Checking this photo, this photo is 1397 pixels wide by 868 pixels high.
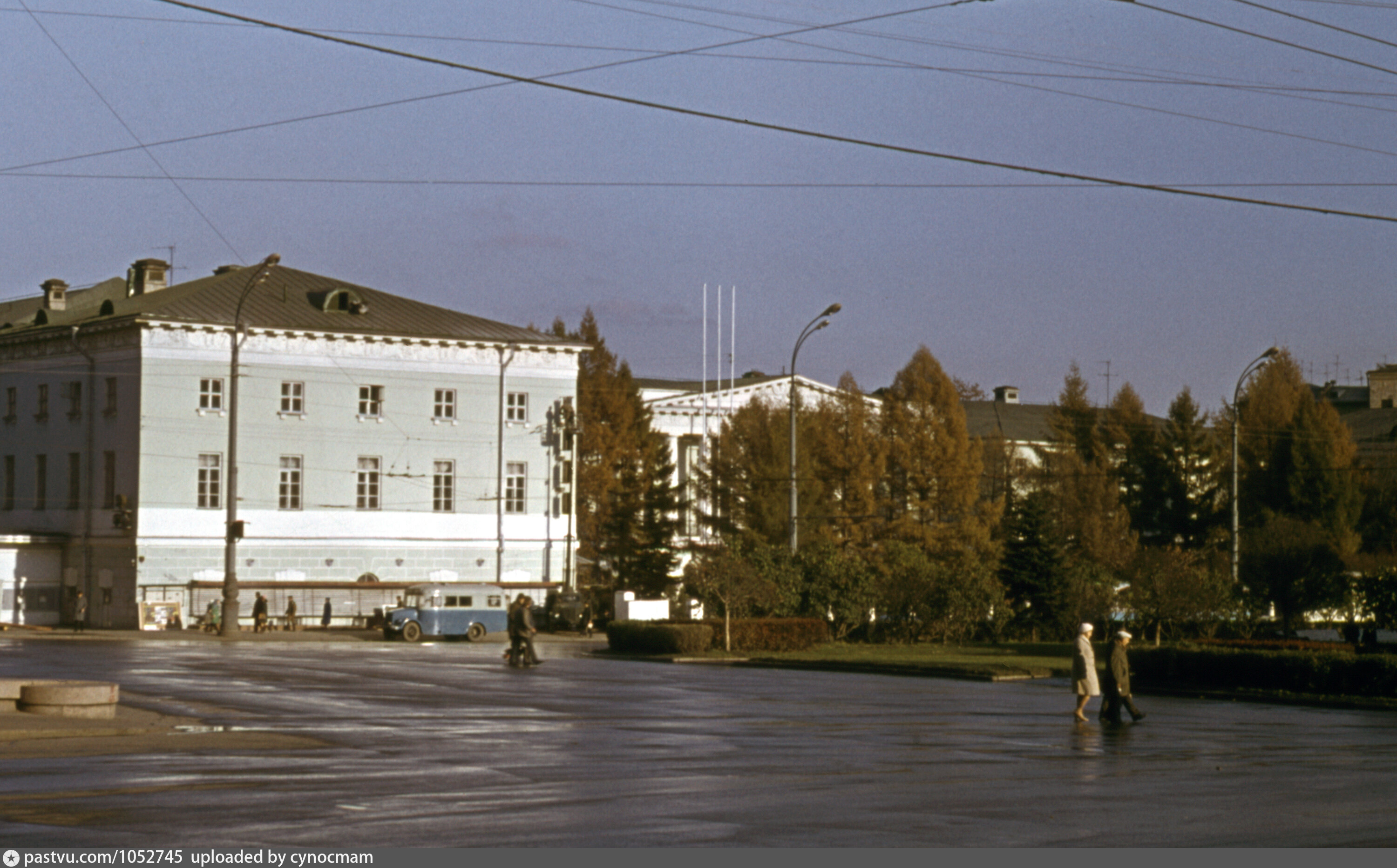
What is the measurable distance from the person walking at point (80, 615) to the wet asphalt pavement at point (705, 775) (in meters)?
35.1

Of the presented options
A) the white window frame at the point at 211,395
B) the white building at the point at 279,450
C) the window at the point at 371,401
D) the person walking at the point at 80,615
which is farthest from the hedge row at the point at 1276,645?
the white window frame at the point at 211,395

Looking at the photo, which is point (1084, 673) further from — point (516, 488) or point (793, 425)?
point (516, 488)

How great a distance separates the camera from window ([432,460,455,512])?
71875 mm

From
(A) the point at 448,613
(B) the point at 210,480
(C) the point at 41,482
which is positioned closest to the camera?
(A) the point at 448,613

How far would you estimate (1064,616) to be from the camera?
57875 millimetres

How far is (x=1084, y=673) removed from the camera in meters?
24.0

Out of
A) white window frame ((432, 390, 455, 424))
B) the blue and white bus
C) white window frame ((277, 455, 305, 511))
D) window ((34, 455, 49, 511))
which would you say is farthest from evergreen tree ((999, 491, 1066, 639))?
window ((34, 455, 49, 511))

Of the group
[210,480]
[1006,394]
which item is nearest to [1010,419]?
[1006,394]

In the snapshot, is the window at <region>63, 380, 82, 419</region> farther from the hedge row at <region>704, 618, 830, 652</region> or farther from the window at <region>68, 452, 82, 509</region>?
the hedge row at <region>704, 618, 830, 652</region>

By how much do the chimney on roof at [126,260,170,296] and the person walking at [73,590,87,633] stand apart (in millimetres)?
17975

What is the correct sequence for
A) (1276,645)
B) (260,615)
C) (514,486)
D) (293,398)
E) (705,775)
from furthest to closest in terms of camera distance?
(514,486)
(293,398)
(260,615)
(1276,645)
(705,775)

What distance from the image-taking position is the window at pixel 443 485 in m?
71.9

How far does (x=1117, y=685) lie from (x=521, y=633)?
1588 cm

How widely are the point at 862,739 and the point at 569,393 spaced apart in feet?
184
